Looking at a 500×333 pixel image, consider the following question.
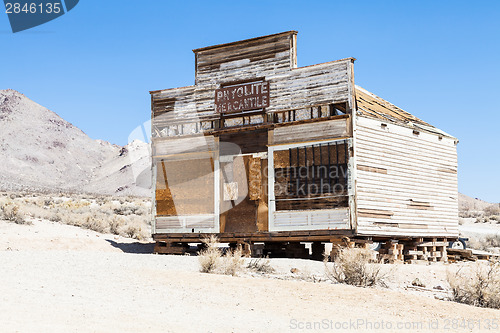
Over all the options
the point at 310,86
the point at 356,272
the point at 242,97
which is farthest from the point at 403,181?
the point at 356,272

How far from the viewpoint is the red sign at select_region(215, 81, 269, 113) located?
59.4 ft

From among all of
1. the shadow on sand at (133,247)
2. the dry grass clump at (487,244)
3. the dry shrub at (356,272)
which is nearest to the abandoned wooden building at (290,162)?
the shadow on sand at (133,247)

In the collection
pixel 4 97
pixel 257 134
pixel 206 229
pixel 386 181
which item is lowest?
pixel 206 229

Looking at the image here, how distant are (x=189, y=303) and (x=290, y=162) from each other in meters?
8.59

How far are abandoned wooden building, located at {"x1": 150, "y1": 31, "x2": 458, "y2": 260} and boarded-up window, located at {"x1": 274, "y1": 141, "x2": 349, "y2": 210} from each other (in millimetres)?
29

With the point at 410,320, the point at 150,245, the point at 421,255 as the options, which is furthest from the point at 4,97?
the point at 410,320

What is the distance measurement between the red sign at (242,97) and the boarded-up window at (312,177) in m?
1.76

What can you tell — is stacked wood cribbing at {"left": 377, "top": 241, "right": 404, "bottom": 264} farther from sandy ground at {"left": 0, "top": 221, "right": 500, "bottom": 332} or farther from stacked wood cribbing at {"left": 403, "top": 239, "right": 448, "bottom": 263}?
sandy ground at {"left": 0, "top": 221, "right": 500, "bottom": 332}

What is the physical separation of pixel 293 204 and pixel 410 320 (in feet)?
27.6

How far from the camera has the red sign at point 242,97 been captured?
18.1 metres

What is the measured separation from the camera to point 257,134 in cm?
1822

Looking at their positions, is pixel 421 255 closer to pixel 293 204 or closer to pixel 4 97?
pixel 293 204

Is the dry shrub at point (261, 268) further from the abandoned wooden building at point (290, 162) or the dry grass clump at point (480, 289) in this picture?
A: the dry grass clump at point (480, 289)

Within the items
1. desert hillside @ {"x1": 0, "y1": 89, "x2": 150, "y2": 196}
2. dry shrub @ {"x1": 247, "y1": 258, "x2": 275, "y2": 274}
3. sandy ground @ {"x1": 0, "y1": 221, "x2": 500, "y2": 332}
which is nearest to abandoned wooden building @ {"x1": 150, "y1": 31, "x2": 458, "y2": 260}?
dry shrub @ {"x1": 247, "y1": 258, "x2": 275, "y2": 274}
